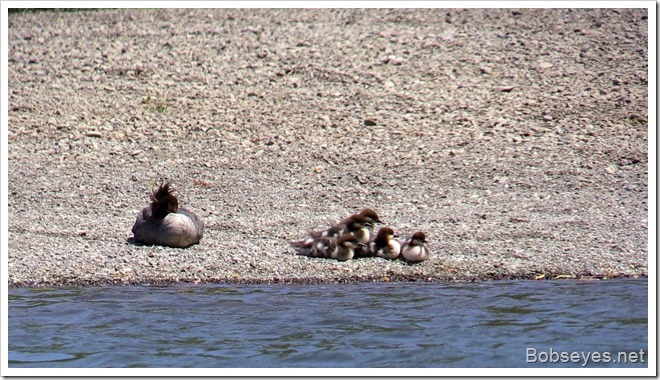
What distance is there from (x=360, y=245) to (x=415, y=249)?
0.53 meters

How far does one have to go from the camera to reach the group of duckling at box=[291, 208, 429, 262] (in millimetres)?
9352

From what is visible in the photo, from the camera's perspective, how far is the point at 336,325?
767 centimetres

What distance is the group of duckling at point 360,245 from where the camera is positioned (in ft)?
30.7

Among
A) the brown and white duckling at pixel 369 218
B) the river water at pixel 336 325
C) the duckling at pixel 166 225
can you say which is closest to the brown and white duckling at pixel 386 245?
the brown and white duckling at pixel 369 218

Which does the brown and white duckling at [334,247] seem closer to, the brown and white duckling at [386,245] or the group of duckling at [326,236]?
the group of duckling at [326,236]

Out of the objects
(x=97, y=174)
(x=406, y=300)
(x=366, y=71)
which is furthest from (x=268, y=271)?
(x=366, y=71)

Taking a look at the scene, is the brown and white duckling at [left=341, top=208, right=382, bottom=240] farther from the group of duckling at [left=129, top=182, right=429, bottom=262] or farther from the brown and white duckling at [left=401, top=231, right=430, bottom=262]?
the brown and white duckling at [left=401, top=231, right=430, bottom=262]

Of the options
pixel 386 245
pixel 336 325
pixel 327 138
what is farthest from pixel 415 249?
pixel 327 138

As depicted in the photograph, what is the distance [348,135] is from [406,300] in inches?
206

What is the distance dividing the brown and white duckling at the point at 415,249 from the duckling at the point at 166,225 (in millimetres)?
2010

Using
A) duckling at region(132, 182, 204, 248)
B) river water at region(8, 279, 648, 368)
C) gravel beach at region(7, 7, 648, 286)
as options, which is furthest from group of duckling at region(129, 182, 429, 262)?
river water at region(8, 279, 648, 368)

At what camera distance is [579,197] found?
435 inches

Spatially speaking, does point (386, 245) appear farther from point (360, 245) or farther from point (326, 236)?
point (326, 236)

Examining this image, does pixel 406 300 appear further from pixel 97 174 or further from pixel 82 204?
pixel 97 174
